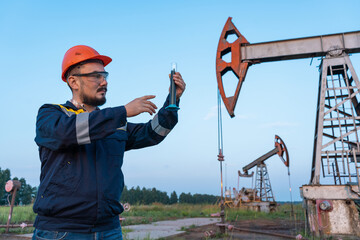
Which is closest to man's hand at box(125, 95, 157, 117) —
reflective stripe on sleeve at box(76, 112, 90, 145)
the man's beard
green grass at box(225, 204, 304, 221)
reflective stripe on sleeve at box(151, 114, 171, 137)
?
reflective stripe on sleeve at box(76, 112, 90, 145)

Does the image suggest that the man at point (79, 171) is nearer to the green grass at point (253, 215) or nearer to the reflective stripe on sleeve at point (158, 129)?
the reflective stripe on sleeve at point (158, 129)

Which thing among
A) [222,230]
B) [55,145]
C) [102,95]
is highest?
[102,95]

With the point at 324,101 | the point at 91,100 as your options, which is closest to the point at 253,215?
the point at 324,101

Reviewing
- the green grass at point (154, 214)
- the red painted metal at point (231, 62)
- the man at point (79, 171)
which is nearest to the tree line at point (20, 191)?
the green grass at point (154, 214)

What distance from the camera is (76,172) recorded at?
143cm

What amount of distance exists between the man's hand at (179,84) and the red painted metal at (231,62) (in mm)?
5172

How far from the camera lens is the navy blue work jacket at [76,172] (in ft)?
4.52

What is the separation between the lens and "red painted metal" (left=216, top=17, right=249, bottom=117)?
23.1 ft

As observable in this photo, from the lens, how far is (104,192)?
1.45m

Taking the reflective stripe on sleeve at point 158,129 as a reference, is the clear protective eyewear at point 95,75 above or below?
above

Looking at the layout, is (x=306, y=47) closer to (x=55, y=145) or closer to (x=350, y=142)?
(x=350, y=142)

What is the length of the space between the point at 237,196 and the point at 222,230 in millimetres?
15591

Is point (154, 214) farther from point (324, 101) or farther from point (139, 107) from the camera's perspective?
point (139, 107)

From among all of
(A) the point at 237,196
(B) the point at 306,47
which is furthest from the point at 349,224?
(A) the point at 237,196
